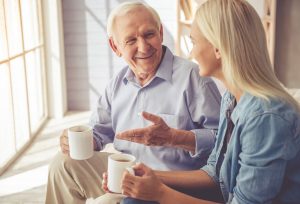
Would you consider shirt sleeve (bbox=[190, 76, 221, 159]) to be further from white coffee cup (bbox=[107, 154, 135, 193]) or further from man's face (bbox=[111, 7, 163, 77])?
white coffee cup (bbox=[107, 154, 135, 193])

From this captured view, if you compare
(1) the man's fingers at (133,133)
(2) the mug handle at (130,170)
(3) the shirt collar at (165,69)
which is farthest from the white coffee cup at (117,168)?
(3) the shirt collar at (165,69)

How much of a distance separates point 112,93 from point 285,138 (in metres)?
0.97

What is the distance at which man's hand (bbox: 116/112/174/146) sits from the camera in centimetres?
149

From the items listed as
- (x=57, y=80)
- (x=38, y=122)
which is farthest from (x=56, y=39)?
(x=38, y=122)

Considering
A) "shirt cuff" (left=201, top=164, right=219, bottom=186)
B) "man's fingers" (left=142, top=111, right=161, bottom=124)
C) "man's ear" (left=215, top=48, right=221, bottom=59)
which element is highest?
"man's ear" (left=215, top=48, right=221, bottom=59)

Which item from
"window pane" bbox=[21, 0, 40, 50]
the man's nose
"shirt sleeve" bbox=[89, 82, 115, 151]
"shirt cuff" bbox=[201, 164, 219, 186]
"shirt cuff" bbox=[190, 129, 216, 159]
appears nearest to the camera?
"shirt cuff" bbox=[201, 164, 219, 186]

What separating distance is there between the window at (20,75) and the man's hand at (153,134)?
172 cm

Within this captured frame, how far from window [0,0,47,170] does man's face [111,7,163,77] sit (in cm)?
145

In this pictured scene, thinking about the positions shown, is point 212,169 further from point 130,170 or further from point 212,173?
point 130,170

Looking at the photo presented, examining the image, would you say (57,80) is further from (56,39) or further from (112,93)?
(112,93)

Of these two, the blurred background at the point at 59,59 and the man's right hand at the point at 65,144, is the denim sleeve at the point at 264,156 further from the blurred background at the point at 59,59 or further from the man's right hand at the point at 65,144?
the blurred background at the point at 59,59

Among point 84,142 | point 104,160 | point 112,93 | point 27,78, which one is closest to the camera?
point 84,142

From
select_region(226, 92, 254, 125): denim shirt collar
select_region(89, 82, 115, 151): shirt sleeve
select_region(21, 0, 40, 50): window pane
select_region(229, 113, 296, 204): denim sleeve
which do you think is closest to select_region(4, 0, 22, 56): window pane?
select_region(21, 0, 40, 50): window pane

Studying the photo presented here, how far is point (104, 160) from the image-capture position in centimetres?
172
